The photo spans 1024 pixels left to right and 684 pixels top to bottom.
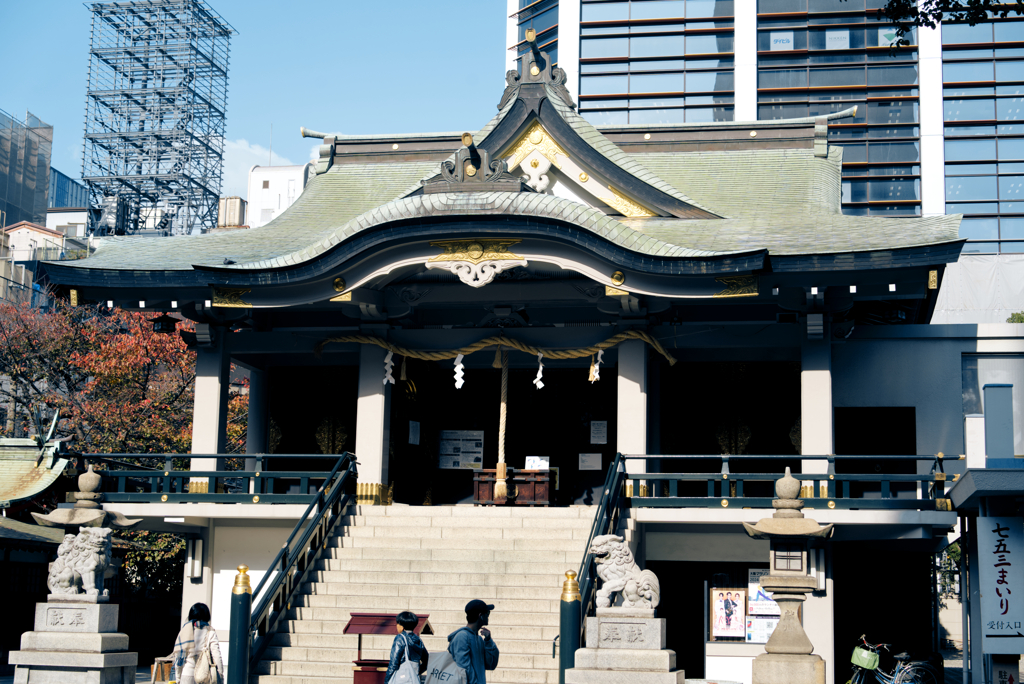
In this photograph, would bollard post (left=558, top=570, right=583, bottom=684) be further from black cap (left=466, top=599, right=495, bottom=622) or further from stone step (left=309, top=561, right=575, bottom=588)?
black cap (left=466, top=599, right=495, bottom=622)

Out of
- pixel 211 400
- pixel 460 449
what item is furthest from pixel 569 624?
pixel 211 400

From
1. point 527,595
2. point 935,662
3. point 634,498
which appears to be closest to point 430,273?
point 634,498

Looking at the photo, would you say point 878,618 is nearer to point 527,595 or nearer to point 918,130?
point 527,595

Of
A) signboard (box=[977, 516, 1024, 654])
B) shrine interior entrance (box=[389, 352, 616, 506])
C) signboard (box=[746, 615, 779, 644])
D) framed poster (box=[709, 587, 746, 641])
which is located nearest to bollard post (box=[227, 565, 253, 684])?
shrine interior entrance (box=[389, 352, 616, 506])

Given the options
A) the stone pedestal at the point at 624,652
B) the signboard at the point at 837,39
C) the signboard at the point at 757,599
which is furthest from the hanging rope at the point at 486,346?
the signboard at the point at 837,39

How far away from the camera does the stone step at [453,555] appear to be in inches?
657

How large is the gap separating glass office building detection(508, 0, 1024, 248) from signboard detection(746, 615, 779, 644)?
27.1 m

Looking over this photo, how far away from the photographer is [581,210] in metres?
18.2

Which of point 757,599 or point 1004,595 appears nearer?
point 1004,595

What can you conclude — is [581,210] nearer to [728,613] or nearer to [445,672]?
[728,613]

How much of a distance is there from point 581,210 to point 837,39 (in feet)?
99.6

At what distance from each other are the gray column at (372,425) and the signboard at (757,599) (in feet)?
21.4

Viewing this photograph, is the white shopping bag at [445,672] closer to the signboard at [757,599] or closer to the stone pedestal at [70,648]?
the stone pedestal at [70,648]

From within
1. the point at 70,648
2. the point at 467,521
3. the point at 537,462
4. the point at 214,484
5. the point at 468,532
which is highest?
the point at 537,462
